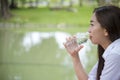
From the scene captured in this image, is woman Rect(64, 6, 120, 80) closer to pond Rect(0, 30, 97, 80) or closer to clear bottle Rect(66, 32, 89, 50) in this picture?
clear bottle Rect(66, 32, 89, 50)

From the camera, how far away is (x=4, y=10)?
32.0ft

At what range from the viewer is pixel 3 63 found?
5.07 metres

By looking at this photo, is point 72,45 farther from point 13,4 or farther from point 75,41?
point 13,4

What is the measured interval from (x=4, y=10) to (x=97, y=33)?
888 centimetres

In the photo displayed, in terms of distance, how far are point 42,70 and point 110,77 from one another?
370 cm

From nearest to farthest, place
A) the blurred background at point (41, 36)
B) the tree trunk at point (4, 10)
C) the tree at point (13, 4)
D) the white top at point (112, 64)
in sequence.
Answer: the white top at point (112, 64), the blurred background at point (41, 36), the tree trunk at point (4, 10), the tree at point (13, 4)

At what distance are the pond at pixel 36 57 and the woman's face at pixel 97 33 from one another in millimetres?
1815

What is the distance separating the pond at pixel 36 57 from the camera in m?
4.29

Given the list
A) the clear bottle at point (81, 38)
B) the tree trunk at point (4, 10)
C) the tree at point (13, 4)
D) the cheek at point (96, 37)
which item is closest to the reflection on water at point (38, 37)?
the tree trunk at point (4, 10)

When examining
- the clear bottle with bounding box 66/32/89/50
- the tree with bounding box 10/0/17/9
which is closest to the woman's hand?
the clear bottle with bounding box 66/32/89/50

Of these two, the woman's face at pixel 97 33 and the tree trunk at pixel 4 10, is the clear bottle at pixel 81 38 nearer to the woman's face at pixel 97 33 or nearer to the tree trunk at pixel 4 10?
A: the woman's face at pixel 97 33

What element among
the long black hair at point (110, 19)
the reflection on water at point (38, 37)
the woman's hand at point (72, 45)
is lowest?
the reflection on water at point (38, 37)

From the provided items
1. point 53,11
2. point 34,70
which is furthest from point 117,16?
point 53,11

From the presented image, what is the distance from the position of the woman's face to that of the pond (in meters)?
1.82
